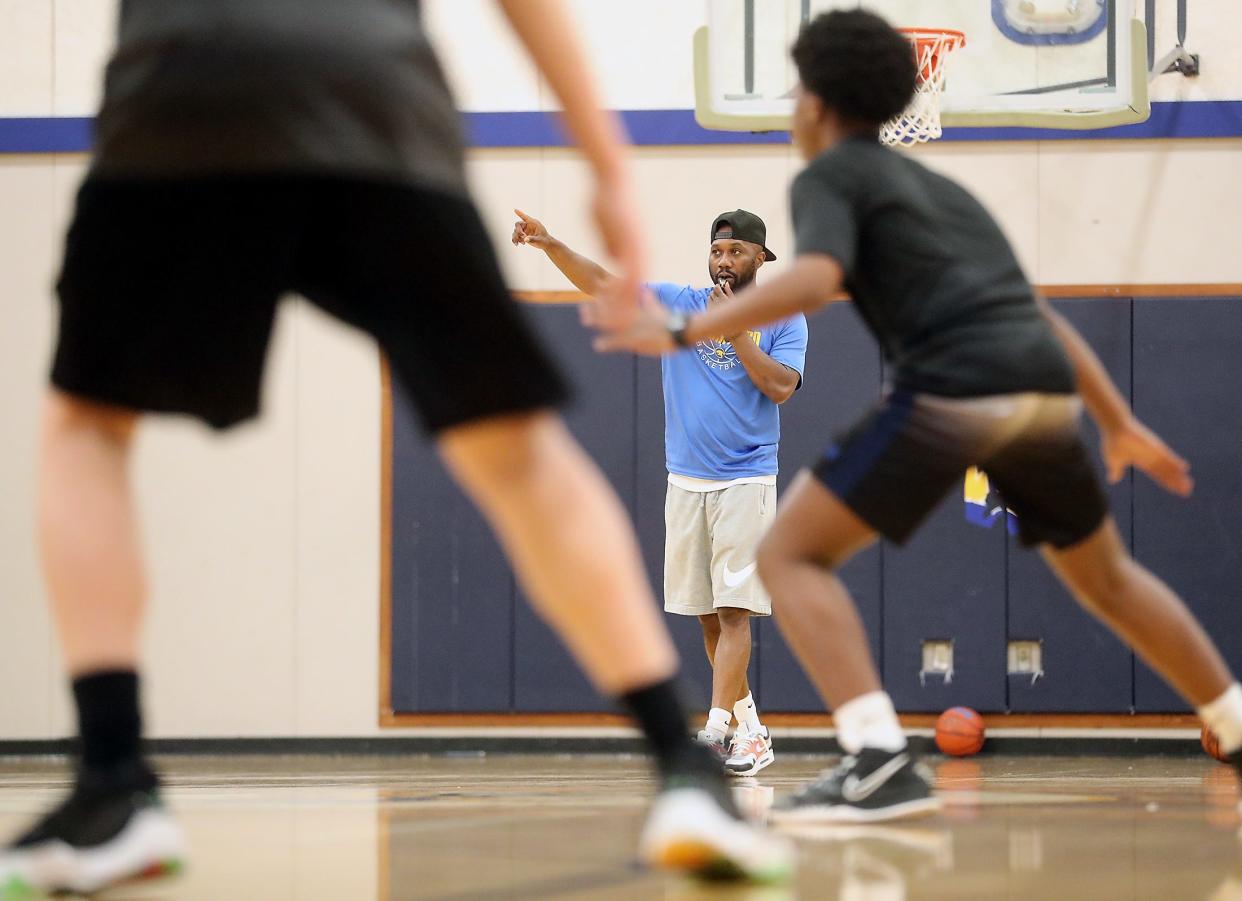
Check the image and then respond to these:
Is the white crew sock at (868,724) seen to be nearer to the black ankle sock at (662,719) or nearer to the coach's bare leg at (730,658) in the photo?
the black ankle sock at (662,719)

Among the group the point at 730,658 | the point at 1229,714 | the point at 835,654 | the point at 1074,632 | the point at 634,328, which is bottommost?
the point at 1074,632

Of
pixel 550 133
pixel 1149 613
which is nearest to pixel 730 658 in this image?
pixel 1149 613

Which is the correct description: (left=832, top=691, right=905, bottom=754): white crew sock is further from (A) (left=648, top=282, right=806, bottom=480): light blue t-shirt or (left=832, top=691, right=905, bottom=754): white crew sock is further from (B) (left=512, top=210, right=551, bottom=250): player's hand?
(A) (left=648, top=282, right=806, bottom=480): light blue t-shirt

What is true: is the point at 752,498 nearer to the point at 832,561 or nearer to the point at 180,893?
the point at 832,561

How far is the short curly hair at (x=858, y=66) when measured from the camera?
2945 mm

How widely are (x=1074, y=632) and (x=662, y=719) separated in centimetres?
610

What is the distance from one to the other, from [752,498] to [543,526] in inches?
164

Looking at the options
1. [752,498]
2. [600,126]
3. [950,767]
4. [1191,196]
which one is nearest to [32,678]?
[752,498]

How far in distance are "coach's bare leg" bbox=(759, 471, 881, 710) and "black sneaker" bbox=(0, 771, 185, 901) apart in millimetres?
1353

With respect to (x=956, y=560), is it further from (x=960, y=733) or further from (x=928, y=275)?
(x=928, y=275)

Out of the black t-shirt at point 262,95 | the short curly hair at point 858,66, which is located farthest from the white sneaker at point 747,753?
the black t-shirt at point 262,95

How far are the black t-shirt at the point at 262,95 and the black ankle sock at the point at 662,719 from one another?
0.62 metres

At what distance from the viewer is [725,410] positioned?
19.1 feet

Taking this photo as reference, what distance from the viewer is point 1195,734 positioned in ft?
23.9
